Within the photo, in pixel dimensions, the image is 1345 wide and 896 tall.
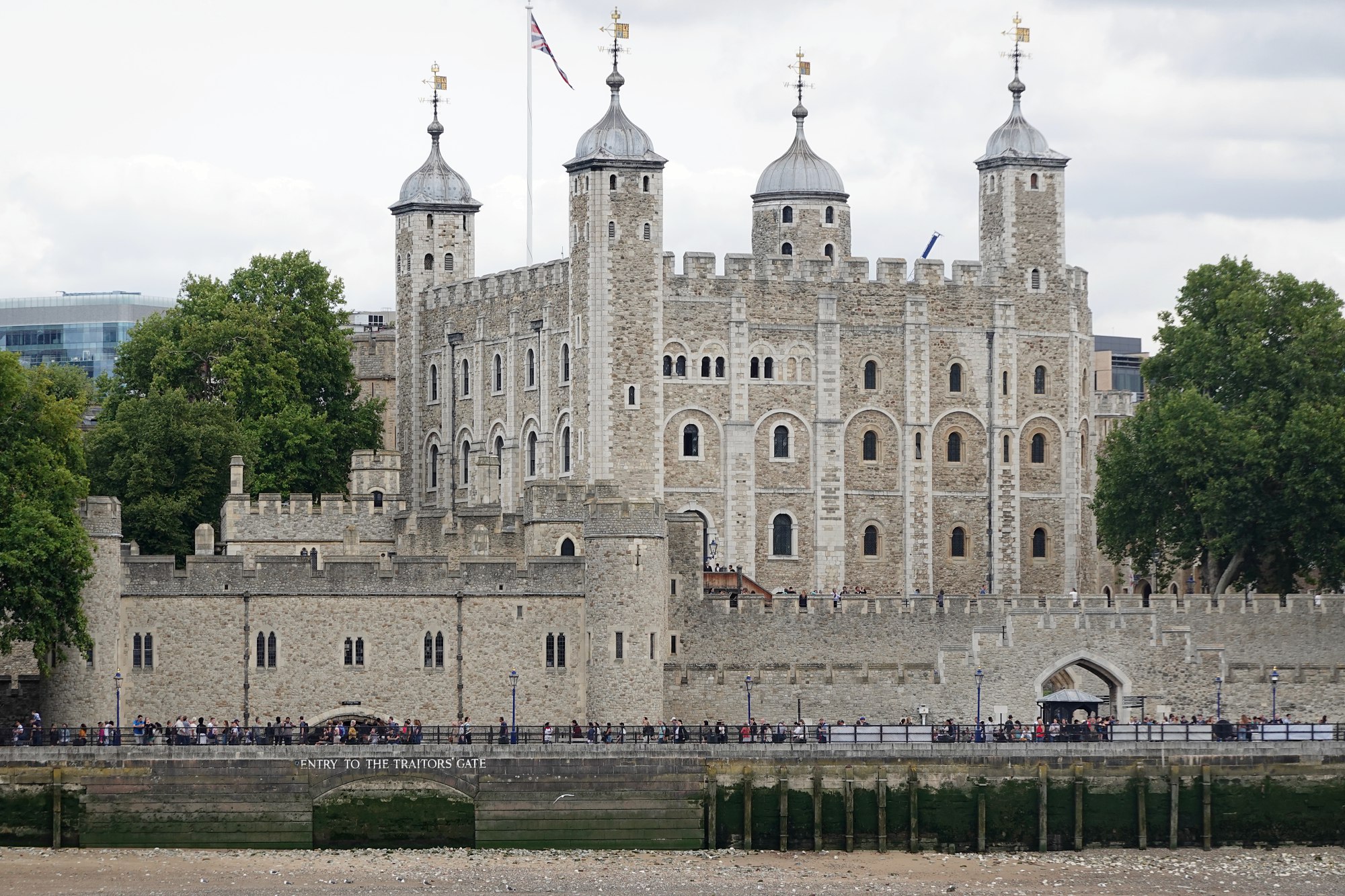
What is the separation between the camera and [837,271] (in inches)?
3947

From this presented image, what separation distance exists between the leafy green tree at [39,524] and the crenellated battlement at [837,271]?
1087 inches

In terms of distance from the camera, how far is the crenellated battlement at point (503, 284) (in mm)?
100312

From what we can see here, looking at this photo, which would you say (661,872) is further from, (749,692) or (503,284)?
(503,284)

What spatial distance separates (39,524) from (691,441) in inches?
1240

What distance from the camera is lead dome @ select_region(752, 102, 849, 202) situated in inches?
4230

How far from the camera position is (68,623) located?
71438mm

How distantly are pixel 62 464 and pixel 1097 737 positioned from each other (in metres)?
24.0

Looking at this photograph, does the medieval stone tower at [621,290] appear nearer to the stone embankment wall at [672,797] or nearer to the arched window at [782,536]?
the arched window at [782,536]

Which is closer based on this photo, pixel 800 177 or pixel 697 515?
pixel 697 515

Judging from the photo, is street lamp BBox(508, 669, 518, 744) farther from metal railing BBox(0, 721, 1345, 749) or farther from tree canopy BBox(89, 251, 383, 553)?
tree canopy BBox(89, 251, 383, 553)

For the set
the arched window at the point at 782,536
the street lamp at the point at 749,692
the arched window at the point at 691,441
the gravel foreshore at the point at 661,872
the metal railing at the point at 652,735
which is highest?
the arched window at the point at 691,441

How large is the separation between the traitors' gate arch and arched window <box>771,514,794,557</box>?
19.5 m

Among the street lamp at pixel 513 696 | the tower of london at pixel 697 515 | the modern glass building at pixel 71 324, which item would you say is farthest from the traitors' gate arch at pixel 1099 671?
the modern glass building at pixel 71 324

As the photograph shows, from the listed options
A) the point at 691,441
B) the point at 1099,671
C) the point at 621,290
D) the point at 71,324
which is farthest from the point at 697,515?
the point at 71,324
